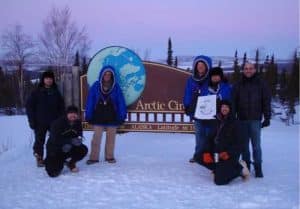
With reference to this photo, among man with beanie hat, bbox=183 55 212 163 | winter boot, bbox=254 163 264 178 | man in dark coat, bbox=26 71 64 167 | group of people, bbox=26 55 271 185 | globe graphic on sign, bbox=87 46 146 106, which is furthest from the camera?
globe graphic on sign, bbox=87 46 146 106

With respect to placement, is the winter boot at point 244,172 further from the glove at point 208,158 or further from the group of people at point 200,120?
the glove at point 208,158

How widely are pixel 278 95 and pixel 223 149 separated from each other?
66.7 ft

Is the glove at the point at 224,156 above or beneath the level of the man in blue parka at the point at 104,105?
beneath

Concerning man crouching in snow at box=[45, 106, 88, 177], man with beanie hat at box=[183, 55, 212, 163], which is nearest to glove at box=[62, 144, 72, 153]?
man crouching in snow at box=[45, 106, 88, 177]

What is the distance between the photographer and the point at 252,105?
588 centimetres

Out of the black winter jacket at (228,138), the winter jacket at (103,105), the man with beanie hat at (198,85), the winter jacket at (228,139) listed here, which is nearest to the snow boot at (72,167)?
the winter jacket at (103,105)

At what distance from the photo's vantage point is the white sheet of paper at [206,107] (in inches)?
246

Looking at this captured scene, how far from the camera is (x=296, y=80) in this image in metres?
21.3

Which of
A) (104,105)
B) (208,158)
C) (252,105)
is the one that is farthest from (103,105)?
(252,105)

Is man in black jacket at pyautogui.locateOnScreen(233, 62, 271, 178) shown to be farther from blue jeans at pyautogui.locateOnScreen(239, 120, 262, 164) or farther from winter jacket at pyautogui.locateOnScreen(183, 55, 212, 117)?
winter jacket at pyautogui.locateOnScreen(183, 55, 212, 117)

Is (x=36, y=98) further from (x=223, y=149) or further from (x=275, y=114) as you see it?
(x=275, y=114)

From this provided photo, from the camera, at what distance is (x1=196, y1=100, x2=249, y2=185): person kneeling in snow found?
5648 mm

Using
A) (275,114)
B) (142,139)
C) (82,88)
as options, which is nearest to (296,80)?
(275,114)

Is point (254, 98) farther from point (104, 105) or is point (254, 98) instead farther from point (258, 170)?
point (104, 105)
